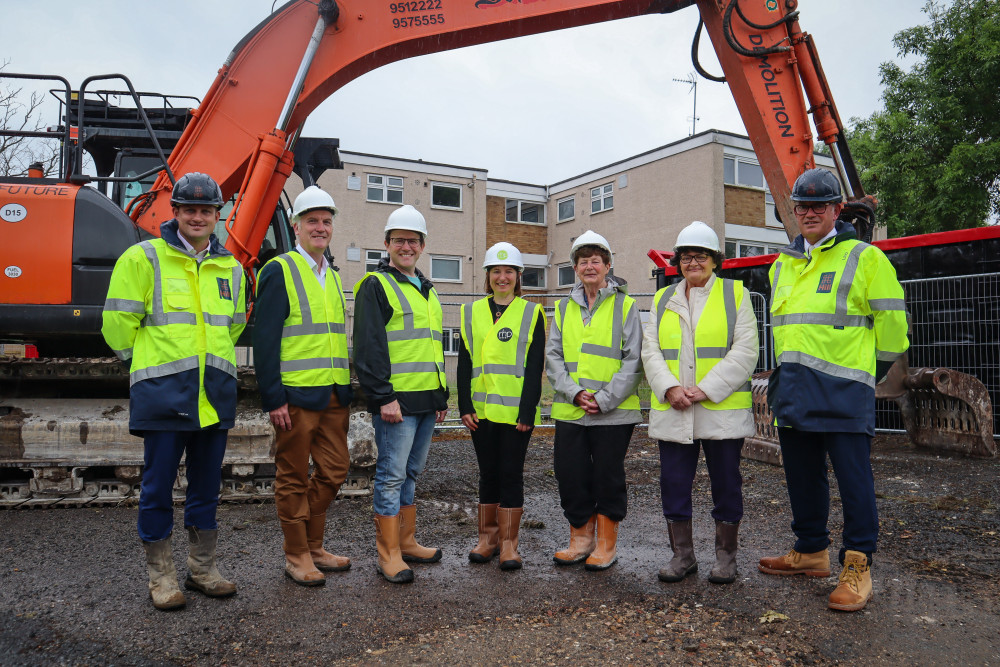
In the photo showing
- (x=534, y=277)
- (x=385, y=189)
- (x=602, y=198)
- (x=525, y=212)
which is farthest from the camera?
(x=534, y=277)

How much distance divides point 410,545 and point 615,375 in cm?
170

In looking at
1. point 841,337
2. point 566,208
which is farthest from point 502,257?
point 566,208

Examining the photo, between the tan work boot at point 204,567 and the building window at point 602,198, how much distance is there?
2330cm

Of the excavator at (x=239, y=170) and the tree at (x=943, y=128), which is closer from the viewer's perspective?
the excavator at (x=239, y=170)

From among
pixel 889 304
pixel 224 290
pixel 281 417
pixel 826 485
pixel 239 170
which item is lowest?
pixel 826 485

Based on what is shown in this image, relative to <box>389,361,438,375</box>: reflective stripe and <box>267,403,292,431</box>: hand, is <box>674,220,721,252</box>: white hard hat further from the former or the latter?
<box>267,403,292,431</box>: hand

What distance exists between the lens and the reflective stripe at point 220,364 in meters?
3.98

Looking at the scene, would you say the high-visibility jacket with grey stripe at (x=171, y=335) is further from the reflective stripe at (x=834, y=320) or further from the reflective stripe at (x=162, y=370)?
the reflective stripe at (x=834, y=320)

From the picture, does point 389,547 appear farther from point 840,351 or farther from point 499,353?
point 840,351

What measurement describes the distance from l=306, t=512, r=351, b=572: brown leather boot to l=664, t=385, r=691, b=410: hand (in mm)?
2222

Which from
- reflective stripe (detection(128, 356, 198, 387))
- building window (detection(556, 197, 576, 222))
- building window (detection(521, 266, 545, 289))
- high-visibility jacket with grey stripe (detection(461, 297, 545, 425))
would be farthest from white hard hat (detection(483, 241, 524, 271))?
building window (detection(521, 266, 545, 289))

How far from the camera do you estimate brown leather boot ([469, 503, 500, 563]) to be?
4.70m

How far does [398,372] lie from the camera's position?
14.6ft

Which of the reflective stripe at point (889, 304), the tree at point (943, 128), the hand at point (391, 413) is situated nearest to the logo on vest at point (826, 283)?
the reflective stripe at point (889, 304)
